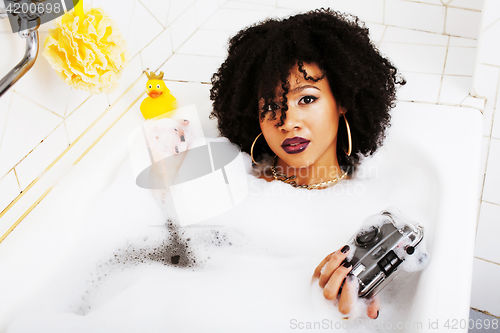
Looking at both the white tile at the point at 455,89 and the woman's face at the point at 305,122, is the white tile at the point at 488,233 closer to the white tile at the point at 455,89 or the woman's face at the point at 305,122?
the white tile at the point at 455,89

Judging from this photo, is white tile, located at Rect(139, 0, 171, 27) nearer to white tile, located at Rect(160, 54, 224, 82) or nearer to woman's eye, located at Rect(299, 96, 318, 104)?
white tile, located at Rect(160, 54, 224, 82)

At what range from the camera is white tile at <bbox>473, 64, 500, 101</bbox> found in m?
1.33

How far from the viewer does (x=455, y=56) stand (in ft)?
5.41

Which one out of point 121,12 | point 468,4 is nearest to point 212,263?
point 121,12

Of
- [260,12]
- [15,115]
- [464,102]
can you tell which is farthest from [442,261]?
[260,12]

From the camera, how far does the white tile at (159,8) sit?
1.51 meters

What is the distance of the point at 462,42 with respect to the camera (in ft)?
5.71

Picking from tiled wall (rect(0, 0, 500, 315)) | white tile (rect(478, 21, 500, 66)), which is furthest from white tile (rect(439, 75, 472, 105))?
white tile (rect(478, 21, 500, 66))

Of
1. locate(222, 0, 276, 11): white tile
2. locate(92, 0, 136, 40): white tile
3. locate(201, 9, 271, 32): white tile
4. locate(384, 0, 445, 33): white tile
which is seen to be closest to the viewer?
locate(92, 0, 136, 40): white tile

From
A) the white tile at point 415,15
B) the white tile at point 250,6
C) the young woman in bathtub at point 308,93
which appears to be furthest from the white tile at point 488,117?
the white tile at point 250,6

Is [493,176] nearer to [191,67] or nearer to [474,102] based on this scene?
[474,102]

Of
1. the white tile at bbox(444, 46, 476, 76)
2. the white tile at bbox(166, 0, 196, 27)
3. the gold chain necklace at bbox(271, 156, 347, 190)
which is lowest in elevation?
the gold chain necklace at bbox(271, 156, 347, 190)

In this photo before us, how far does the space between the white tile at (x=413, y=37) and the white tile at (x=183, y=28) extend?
2.55 ft

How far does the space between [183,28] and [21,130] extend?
0.91 m
